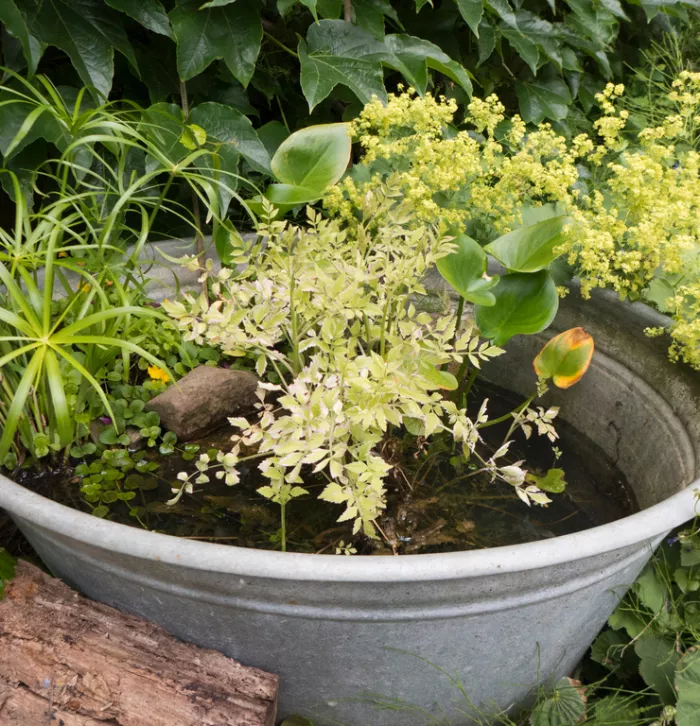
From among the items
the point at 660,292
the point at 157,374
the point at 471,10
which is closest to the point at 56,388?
the point at 157,374

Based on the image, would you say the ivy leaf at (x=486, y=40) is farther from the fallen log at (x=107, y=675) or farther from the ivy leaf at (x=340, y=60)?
the fallen log at (x=107, y=675)

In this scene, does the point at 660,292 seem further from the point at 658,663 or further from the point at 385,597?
the point at 385,597

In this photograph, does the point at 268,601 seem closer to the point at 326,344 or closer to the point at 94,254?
the point at 326,344

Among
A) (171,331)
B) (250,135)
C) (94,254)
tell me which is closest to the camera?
(94,254)

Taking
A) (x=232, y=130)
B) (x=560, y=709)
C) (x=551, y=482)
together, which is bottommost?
(x=560, y=709)

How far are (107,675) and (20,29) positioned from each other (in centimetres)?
116

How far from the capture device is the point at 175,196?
191cm

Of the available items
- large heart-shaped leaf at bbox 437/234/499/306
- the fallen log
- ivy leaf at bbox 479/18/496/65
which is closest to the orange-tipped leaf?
large heart-shaped leaf at bbox 437/234/499/306

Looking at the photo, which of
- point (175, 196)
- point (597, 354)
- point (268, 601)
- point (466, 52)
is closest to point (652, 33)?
point (466, 52)

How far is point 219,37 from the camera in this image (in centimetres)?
153

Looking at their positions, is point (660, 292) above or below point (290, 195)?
below

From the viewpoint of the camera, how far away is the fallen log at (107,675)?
95 centimetres

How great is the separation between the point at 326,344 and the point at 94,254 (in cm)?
57

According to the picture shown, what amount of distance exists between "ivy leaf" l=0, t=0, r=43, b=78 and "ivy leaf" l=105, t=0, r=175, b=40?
0.19m
